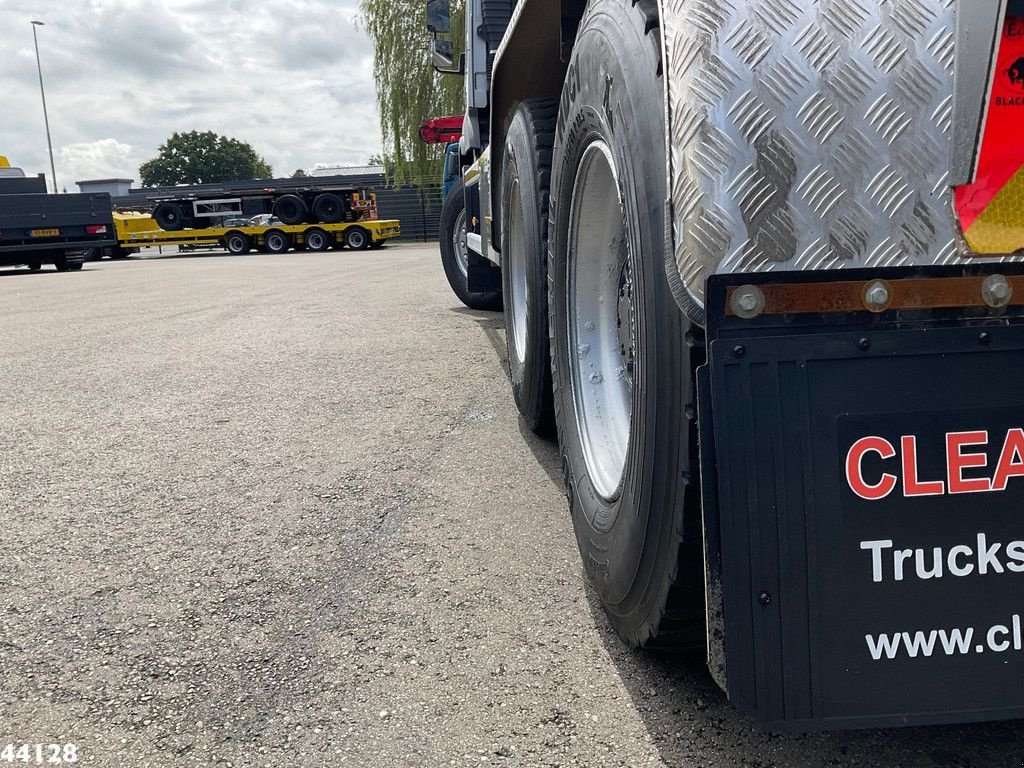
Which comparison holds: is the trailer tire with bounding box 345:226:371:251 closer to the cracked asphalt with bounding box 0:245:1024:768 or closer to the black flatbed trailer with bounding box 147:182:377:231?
the black flatbed trailer with bounding box 147:182:377:231

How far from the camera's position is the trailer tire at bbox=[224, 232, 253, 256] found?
1024 inches

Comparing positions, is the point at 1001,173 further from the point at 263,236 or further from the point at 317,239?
the point at 263,236

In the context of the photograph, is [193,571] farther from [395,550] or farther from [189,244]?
[189,244]

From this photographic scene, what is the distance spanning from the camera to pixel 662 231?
1330 mm

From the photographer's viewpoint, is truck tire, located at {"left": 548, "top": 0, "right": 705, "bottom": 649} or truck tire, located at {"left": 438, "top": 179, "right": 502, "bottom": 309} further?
truck tire, located at {"left": 438, "top": 179, "right": 502, "bottom": 309}

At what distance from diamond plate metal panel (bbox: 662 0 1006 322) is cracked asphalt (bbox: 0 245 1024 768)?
84 centimetres

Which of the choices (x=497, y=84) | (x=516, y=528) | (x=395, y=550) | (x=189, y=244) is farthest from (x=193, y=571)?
(x=189, y=244)

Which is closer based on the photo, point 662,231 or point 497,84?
point 662,231

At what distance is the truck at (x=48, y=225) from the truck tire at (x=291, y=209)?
21.8 feet

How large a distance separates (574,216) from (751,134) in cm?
96

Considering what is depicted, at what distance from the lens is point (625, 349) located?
2.11m

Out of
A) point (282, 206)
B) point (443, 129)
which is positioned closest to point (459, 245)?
point (443, 129)

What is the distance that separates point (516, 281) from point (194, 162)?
309ft

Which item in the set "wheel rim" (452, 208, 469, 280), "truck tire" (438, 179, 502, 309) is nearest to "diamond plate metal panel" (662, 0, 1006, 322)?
"truck tire" (438, 179, 502, 309)
